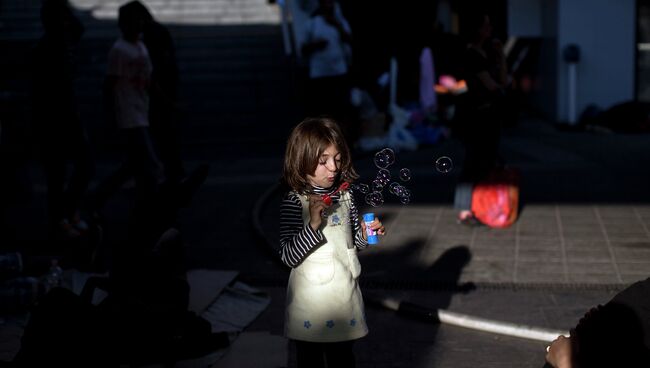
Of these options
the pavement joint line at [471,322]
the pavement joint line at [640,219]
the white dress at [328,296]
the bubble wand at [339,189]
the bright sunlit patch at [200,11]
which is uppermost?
the bright sunlit patch at [200,11]

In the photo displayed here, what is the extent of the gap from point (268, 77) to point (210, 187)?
5317 mm

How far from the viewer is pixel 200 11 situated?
1773cm

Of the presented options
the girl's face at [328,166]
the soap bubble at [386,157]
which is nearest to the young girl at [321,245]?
the girl's face at [328,166]

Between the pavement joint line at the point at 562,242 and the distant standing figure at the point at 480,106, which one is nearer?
the pavement joint line at the point at 562,242

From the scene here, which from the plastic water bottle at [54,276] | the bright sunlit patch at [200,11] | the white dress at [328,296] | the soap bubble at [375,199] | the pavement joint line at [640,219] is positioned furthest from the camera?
the bright sunlit patch at [200,11]

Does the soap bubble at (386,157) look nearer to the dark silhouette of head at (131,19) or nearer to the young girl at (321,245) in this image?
the young girl at (321,245)

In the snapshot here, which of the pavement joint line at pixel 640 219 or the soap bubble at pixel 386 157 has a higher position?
the soap bubble at pixel 386 157

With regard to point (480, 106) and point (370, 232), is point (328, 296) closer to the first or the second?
point (370, 232)

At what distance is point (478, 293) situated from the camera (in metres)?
6.23

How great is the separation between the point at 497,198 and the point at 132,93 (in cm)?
323

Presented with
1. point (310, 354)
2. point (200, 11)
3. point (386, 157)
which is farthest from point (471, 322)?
point (200, 11)

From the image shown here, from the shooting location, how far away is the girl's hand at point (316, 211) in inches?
143

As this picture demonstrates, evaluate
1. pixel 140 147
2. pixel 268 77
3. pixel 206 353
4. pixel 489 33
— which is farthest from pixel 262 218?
pixel 268 77

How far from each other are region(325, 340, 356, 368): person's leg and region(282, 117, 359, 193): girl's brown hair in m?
0.67
